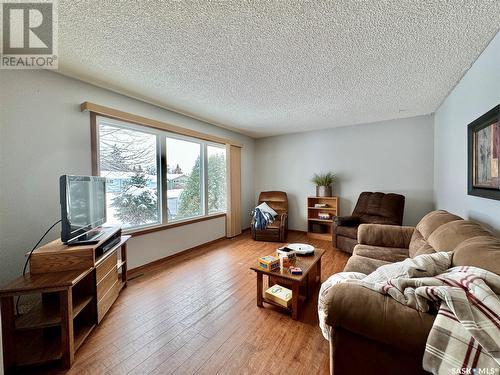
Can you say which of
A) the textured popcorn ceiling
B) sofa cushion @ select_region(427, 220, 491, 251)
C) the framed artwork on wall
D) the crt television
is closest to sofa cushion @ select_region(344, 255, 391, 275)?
sofa cushion @ select_region(427, 220, 491, 251)

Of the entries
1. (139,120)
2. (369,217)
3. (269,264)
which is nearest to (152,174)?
(139,120)

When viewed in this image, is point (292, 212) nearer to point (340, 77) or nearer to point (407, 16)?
point (340, 77)

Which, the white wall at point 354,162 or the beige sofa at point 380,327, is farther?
the white wall at point 354,162

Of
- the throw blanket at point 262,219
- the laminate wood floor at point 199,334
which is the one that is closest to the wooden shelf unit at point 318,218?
the throw blanket at point 262,219

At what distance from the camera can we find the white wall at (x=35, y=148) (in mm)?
1738

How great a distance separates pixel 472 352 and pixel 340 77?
2270 mm

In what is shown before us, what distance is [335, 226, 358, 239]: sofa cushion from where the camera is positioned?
3059mm

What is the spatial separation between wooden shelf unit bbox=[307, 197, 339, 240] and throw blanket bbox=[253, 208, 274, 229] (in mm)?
876

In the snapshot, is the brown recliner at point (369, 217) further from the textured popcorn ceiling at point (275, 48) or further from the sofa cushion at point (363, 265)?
the textured popcorn ceiling at point (275, 48)

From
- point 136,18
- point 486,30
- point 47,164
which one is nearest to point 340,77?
point 486,30

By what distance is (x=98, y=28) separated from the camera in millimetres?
1425

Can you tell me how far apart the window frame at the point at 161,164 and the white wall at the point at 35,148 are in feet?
0.30

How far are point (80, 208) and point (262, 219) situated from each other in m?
2.96

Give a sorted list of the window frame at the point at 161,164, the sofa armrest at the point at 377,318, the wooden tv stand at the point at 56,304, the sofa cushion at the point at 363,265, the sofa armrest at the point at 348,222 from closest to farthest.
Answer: the sofa armrest at the point at 377,318
the wooden tv stand at the point at 56,304
the sofa cushion at the point at 363,265
the window frame at the point at 161,164
the sofa armrest at the point at 348,222
